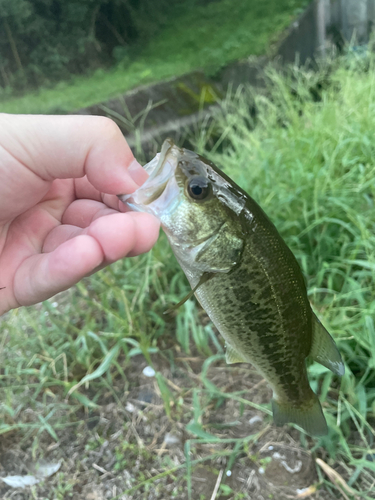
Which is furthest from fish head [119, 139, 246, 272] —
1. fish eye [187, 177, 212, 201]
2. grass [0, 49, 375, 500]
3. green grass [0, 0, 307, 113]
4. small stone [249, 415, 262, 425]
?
green grass [0, 0, 307, 113]

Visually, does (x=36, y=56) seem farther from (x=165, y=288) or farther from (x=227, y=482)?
(x=227, y=482)

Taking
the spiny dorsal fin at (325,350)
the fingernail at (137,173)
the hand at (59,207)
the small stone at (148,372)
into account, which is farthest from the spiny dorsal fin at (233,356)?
the small stone at (148,372)

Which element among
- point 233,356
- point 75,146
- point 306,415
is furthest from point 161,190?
point 306,415

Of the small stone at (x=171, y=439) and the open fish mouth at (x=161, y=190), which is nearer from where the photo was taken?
the open fish mouth at (x=161, y=190)

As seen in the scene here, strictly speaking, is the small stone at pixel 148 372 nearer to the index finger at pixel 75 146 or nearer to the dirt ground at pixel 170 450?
the dirt ground at pixel 170 450

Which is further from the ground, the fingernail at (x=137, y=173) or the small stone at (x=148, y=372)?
the fingernail at (x=137, y=173)

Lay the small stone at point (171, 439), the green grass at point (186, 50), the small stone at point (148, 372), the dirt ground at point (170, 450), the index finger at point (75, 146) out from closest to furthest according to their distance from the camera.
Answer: the index finger at point (75, 146) → the dirt ground at point (170, 450) → the small stone at point (171, 439) → the small stone at point (148, 372) → the green grass at point (186, 50)

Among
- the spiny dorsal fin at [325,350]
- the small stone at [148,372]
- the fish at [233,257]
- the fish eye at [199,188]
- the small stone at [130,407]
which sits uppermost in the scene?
the fish eye at [199,188]
